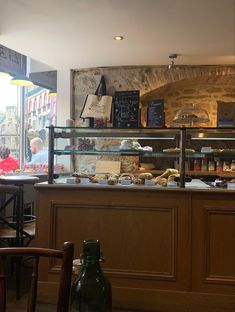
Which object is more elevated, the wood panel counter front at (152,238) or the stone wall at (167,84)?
the stone wall at (167,84)

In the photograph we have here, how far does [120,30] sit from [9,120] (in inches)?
108

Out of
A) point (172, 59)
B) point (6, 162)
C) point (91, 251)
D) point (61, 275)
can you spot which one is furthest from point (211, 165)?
point (91, 251)

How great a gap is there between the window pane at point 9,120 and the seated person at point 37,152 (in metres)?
0.25

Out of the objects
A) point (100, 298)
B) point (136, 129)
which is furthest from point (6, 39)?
point (100, 298)

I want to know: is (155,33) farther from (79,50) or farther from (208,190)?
(208,190)

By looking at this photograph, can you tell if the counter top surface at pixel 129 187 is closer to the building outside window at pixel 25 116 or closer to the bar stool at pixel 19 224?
the bar stool at pixel 19 224

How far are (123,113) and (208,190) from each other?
1.10 metres

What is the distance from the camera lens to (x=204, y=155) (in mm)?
3193

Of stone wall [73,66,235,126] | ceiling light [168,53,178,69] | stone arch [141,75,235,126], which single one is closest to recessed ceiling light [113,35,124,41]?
ceiling light [168,53,178,69]

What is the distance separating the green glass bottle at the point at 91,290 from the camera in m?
0.89

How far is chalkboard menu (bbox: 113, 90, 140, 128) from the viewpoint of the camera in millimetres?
3562

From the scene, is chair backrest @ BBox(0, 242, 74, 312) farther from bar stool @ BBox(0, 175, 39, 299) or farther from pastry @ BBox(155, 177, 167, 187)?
bar stool @ BBox(0, 175, 39, 299)

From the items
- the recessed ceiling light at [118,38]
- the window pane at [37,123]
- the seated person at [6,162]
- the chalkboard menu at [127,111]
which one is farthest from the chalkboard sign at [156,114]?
the window pane at [37,123]

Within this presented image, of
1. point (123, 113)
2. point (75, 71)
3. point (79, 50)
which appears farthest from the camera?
point (75, 71)
